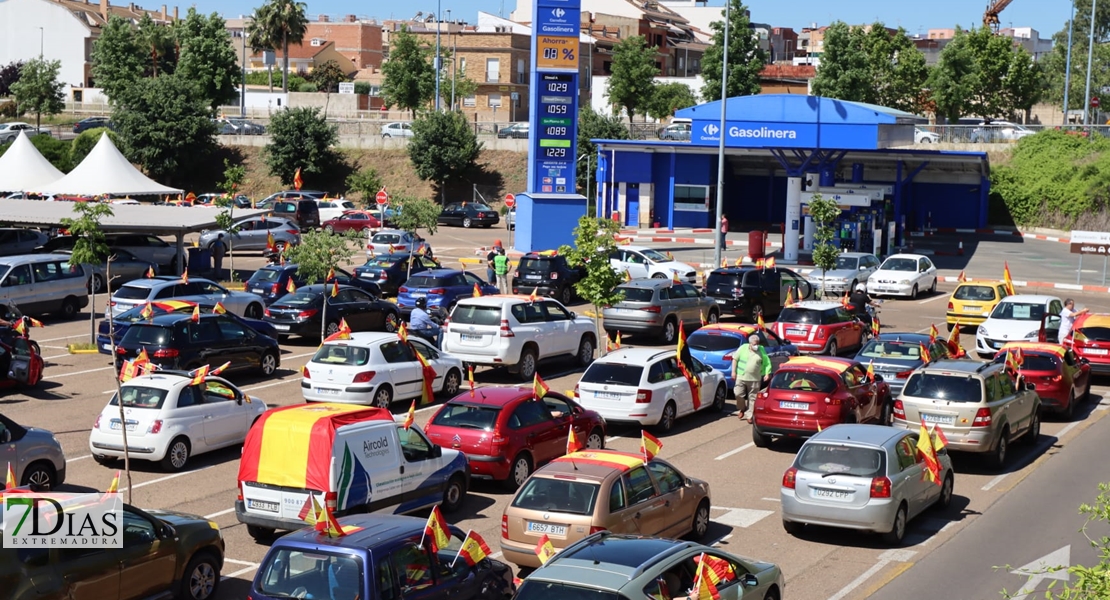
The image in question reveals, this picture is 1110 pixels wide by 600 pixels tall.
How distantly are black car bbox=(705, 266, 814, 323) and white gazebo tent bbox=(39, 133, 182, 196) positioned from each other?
78.0 feet

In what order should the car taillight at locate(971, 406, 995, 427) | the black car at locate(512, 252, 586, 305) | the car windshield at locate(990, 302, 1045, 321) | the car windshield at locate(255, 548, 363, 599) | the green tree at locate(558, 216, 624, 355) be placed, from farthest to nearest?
1. the black car at locate(512, 252, 586, 305)
2. the car windshield at locate(990, 302, 1045, 321)
3. the green tree at locate(558, 216, 624, 355)
4. the car taillight at locate(971, 406, 995, 427)
5. the car windshield at locate(255, 548, 363, 599)

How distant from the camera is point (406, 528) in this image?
1144 centimetres

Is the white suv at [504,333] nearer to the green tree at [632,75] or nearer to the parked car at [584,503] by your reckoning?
the parked car at [584,503]

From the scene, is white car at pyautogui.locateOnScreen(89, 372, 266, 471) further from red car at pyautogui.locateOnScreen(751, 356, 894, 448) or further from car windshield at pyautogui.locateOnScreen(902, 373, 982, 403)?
car windshield at pyautogui.locateOnScreen(902, 373, 982, 403)

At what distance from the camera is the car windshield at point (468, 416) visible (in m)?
17.5

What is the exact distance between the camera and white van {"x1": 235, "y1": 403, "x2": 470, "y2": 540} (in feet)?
46.9

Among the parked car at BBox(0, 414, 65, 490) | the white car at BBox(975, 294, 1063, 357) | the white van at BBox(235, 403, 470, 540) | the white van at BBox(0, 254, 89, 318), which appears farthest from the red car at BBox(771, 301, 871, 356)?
the white van at BBox(0, 254, 89, 318)

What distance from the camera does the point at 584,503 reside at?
1352 centimetres

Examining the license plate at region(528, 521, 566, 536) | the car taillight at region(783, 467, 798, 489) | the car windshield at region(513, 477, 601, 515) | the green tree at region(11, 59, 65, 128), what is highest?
the green tree at region(11, 59, 65, 128)

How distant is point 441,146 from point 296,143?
8.92 metres

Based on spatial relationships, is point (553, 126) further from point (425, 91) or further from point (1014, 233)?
point (425, 91)

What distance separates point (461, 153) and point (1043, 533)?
192ft

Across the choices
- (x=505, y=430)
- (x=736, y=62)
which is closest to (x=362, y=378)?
(x=505, y=430)

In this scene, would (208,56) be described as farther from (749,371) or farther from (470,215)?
(749,371)
